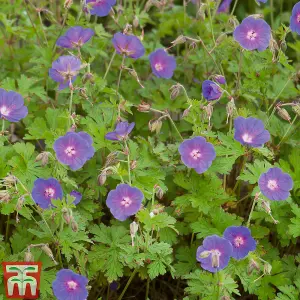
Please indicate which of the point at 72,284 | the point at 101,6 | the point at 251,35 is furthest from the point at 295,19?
the point at 72,284

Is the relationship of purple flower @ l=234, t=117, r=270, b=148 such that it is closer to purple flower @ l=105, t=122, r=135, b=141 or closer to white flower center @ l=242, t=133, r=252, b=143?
white flower center @ l=242, t=133, r=252, b=143

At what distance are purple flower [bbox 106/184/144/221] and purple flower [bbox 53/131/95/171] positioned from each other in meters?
0.19

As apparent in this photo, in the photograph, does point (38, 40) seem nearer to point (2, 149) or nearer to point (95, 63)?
point (95, 63)

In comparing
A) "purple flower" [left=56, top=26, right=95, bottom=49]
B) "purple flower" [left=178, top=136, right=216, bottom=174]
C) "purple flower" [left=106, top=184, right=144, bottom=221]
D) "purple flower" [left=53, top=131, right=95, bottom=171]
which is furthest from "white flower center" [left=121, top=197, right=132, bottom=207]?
"purple flower" [left=56, top=26, right=95, bottom=49]

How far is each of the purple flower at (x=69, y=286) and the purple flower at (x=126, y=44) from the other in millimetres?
1096

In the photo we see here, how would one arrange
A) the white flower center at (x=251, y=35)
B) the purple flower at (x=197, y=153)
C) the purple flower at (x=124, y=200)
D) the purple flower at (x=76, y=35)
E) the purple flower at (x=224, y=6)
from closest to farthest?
1. the purple flower at (x=124, y=200)
2. the purple flower at (x=197, y=153)
3. the white flower center at (x=251, y=35)
4. the purple flower at (x=76, y=35)
5. the purple flower at (x=224, y=6)

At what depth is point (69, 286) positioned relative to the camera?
2.41 meters

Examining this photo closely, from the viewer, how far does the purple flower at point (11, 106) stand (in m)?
2.76

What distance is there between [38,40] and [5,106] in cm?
96

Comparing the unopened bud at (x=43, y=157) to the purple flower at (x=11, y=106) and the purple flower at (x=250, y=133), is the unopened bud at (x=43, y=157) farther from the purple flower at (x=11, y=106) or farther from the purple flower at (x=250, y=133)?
the purple flower at (x=250, y=133)

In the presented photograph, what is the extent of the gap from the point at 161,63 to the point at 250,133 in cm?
88

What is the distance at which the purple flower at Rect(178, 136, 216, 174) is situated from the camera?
2.69 meters

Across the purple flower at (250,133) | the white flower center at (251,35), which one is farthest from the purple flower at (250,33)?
the purple flower at (250,133)

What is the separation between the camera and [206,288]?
250 centimetres
